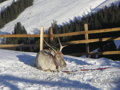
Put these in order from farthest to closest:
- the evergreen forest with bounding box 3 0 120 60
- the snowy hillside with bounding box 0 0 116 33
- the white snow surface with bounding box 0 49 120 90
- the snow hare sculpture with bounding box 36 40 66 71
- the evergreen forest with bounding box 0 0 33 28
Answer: the evergreen forest with bounding box 0 0 33 28, the snowy hillside with bounding box 0 0 116 33, the evergreen forest with bounding box 3 0 120 60, the snow hare sculpture with bounding box 36 40 66 71, the white snow surface with bounding box 0 49 120 90

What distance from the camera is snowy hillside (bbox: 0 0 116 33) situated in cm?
2870

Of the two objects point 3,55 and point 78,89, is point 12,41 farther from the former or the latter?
point 78,89

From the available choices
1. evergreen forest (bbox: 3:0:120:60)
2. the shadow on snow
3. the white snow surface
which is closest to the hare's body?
the white snow surface

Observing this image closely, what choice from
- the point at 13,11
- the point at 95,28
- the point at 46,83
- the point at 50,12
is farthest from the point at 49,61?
the point at 13,11

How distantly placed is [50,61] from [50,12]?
2129 cm

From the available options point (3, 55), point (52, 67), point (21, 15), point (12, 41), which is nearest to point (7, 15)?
point (21, 15)

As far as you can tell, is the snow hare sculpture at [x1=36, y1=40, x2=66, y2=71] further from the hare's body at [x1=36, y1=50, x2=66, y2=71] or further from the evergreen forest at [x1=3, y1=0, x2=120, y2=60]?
the evergreen forest at [x1=3, y1=0, x2=120, y2=60]

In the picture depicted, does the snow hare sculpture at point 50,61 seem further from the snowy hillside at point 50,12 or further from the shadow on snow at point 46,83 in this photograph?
the snowy hillside at point 50,12

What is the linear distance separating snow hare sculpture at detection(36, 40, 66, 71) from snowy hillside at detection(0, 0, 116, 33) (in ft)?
53.5

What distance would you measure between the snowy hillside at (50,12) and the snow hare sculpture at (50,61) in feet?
53.5

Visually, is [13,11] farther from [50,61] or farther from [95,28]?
[50,61]

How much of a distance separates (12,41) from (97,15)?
486 cm

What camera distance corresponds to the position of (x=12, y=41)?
70.4 ft

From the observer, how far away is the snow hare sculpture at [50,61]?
1099 centimetres
